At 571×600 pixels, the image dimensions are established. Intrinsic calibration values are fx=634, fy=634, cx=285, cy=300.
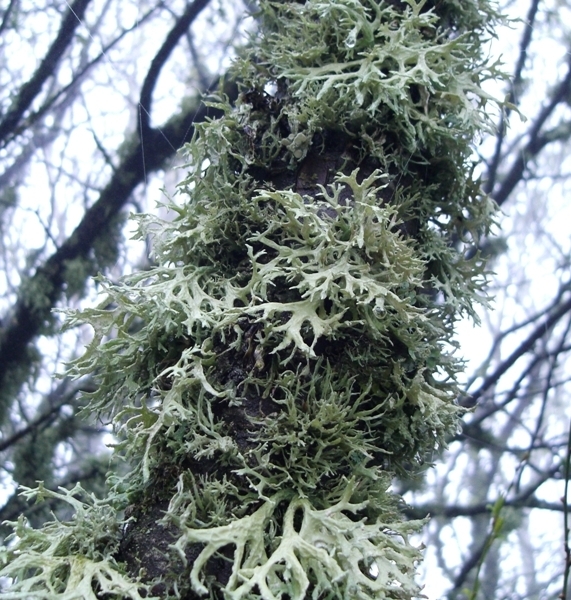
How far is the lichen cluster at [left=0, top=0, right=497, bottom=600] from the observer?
2.20 feet

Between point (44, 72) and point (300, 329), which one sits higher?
point (44, 72)

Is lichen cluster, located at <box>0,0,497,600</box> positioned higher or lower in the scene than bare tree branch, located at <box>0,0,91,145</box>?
lower

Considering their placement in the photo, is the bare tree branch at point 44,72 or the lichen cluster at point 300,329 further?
the bare tree branch at point 44,72

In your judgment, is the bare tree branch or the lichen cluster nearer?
the lichen cluster

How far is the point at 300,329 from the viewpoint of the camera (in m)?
0.77

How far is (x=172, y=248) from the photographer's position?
904 millimetres

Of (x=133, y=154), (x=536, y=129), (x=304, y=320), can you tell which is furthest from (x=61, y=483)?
(x=536, y=129)

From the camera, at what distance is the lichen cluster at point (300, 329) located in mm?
672

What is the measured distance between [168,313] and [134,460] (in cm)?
20

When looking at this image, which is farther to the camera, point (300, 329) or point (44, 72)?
point (44, 72)

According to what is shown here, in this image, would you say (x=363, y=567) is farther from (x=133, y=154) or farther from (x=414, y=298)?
(x=133, y=154)

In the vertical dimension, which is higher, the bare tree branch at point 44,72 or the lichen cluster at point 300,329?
the bare tree branch at point 44,72

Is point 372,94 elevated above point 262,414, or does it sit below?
above

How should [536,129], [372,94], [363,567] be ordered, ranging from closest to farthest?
[363,567]
[372,94]
[536,129]
